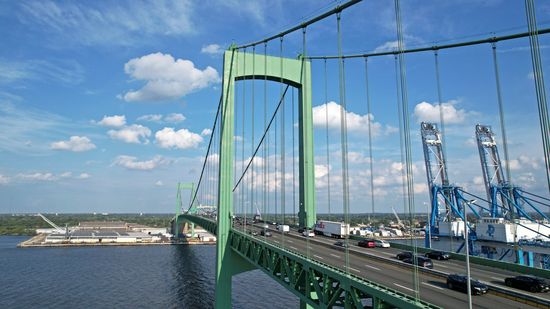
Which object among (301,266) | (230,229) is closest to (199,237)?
(230,229)

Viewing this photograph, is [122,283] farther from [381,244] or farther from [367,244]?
[381,244]

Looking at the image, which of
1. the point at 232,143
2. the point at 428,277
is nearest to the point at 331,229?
the point at 232,143

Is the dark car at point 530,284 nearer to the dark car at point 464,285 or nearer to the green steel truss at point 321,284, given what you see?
the dark car at point 464,285

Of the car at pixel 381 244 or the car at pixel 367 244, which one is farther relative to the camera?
the car at pixel 381 244

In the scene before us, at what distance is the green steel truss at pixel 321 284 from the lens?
11.6 metres

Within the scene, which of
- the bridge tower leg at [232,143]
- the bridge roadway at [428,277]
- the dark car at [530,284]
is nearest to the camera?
the bridge roadway at [428,277]

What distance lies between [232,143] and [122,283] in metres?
33.6

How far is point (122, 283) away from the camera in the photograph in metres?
53.9

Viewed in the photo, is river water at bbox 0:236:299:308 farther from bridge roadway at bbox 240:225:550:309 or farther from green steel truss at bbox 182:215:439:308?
bridge roadway at bbox 240:225:550:309

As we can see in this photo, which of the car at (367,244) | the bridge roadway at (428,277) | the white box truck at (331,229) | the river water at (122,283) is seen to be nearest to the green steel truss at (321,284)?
the bridge roadway at (428,277)

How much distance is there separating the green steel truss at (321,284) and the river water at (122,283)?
792 inches

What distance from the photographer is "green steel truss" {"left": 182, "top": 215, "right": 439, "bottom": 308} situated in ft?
38.0

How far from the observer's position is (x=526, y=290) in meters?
14.8

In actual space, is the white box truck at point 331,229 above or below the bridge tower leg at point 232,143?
below
